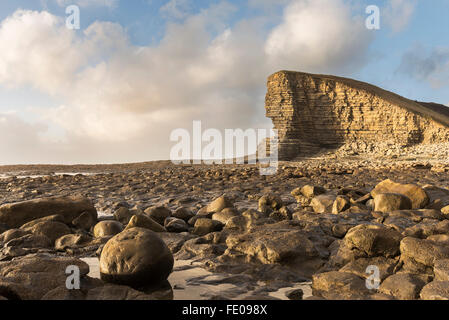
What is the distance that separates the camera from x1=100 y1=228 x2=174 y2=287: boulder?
2811 mm

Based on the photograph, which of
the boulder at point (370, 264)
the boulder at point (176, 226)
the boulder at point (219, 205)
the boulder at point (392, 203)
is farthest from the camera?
the boulder at point (219, 205)

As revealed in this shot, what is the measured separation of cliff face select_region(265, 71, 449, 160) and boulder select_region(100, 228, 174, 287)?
950 inches

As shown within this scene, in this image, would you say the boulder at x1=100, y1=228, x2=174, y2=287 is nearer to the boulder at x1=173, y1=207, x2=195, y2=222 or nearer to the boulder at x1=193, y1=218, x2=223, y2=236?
the boulder at x1=193, y1=218, x2=223, y2=236

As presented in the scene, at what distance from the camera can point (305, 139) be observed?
28.0 metres

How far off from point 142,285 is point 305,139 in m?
26.4

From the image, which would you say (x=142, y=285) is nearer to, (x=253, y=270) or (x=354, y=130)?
(x=253, y=270)

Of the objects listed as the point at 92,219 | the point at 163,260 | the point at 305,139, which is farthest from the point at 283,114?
the point at 163,260

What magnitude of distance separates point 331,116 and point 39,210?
26402 millimetres

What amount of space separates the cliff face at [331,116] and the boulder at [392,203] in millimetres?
21200

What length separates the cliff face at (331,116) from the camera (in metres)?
26.2

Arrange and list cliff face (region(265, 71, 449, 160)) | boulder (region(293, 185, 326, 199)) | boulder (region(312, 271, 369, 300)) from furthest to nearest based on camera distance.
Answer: cliff face (region(265, 71, 449, 160)) < boulder (region(293, 185, 326, 199)) < boulder (region(312, 271, 369, 300))

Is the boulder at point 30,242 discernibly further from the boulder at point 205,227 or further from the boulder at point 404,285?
the boulder at point 404,285

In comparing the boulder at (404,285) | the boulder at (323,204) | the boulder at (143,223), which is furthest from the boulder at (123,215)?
the boulder at (404,285)

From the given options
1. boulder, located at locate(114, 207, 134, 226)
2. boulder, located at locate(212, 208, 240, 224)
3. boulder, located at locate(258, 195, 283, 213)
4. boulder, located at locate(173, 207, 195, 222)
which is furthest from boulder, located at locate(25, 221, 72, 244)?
boulder, located at locate(258, 195, 283, 213)
